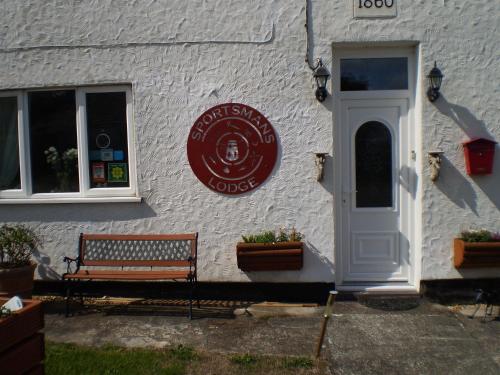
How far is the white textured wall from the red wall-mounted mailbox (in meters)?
0.11

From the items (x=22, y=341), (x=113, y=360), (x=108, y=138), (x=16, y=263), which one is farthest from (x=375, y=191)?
(x=16, y=263)

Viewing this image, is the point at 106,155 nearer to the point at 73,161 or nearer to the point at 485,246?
the point at 73,161

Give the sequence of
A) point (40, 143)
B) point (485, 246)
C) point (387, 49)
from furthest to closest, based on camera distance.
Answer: point (40, 143) < point (387, 49) < point (485, 246)

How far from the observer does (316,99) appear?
534 cm

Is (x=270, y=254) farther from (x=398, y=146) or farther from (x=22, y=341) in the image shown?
(x=22, y=341)

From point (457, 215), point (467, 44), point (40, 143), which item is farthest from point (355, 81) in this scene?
point (40, 143)

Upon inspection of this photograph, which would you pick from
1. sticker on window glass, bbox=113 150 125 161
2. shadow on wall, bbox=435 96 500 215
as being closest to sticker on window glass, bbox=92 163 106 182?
sticker on window glass, bbox=113 150 125 161

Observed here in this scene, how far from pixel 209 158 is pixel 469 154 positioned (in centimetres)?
294

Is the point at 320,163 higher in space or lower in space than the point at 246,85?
lower

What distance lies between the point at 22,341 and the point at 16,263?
231 cm

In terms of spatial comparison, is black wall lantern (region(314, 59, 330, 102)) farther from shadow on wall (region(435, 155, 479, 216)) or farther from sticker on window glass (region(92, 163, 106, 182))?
sticker on window glass (region(92, 163, 106, 182))

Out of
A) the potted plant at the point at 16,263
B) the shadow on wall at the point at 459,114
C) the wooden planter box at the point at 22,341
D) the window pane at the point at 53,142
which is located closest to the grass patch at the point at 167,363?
the wooden planter box at the point at 22,341

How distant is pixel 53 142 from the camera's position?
19.2 ft

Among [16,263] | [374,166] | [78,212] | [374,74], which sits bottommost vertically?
[16,263]
